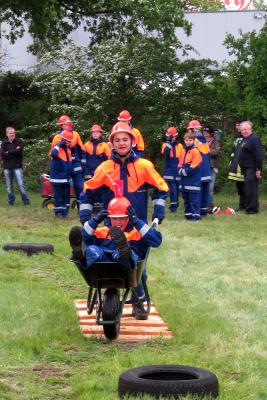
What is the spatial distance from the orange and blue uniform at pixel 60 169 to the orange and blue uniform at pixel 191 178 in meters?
2.47

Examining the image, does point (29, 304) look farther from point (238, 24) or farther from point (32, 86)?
point (238, 24)

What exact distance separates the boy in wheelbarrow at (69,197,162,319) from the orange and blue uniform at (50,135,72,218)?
33.6 ft

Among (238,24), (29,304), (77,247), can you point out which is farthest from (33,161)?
(77,247)

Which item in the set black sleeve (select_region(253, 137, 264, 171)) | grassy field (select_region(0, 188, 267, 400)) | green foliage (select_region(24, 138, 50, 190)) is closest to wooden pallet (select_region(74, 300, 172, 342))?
grassy field (select_region(0, 188, 267, 400))

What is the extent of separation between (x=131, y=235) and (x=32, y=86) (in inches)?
909

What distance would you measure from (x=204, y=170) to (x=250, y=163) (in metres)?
1.38

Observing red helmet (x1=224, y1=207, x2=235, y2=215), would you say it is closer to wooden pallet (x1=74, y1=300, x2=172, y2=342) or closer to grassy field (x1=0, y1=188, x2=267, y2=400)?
grassy field (x1=0, y1=188, x2=267, y2=400)

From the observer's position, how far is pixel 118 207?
25.3 feet

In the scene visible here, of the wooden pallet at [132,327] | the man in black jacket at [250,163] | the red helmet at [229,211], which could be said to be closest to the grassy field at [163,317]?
the wooden pallet at [132,327]

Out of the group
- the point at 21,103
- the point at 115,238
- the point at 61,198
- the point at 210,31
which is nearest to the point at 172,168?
the point at 61,198

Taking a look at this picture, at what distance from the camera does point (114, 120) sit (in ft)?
90.2

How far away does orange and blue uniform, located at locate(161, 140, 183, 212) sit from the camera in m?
20.4

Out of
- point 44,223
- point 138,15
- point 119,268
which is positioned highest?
point 138,15

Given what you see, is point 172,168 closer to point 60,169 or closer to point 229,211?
point 229,211
